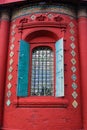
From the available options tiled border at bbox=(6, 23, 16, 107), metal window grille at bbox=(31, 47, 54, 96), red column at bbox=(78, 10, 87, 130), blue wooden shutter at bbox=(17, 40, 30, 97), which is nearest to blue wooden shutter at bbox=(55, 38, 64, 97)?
metal window grille at bbox=(31, 47, 54, 96)

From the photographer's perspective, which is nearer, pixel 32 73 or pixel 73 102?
pixel 73 102

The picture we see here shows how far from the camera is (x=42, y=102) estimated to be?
40.5ft

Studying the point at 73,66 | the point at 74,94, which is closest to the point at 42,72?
the point at 73,66

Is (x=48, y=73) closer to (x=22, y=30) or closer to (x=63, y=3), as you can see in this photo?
(x=22, y=30)

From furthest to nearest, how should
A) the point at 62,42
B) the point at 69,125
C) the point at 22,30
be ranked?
the point at 22,30, the point at 62,42, the point at 69,125

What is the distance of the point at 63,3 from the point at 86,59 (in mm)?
3586

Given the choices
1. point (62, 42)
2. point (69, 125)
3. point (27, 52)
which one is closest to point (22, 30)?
point (27, 52)

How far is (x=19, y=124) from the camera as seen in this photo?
Answer: 12422 mm

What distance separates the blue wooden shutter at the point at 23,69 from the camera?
12.8 meters

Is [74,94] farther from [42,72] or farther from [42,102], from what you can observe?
[42,72]

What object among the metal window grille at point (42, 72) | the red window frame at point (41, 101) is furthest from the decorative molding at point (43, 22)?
the red window frame at point (41, 101)

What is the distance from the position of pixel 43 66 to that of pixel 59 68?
1104 millimetres

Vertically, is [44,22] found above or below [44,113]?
above

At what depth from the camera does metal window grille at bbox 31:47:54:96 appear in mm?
13070
